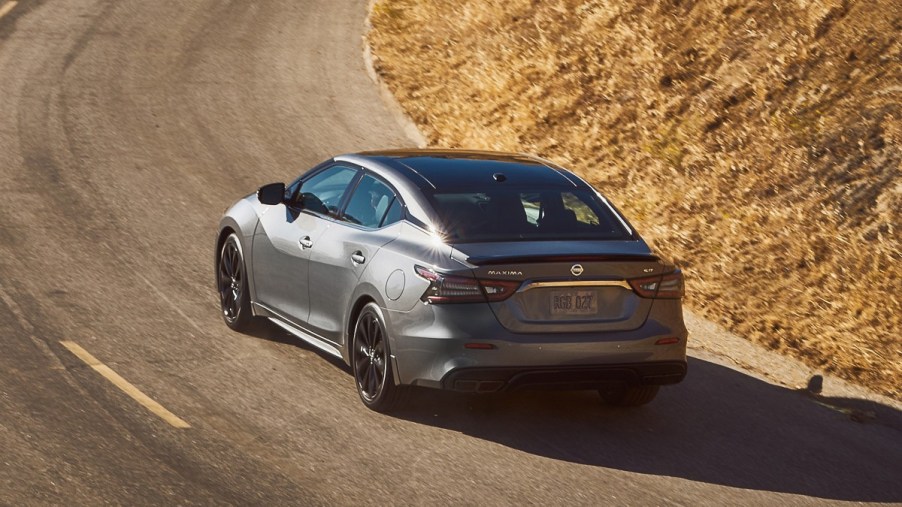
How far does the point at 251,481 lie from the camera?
7027 mm

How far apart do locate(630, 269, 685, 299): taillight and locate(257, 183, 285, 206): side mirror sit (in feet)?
10.1

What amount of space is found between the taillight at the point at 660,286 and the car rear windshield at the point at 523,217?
1.41 feet

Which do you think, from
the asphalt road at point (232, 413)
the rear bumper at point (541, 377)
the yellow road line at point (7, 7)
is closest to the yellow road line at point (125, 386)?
the asphalt road at point (232, 413)

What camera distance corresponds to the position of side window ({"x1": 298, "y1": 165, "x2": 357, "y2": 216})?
9492mm

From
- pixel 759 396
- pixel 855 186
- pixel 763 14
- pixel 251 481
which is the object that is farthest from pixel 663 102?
pixel 251 481

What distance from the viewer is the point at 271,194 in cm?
984

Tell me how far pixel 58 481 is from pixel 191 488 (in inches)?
27.3

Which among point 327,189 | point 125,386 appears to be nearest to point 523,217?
point 327,189

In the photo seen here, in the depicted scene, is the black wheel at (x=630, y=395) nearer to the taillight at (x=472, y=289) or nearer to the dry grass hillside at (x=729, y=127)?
the taillight at (x=472, y=289)

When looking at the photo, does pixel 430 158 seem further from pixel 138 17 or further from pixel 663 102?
pixel 138 17

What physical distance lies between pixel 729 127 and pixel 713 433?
21.9 ft

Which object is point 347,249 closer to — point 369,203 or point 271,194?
point 369,203

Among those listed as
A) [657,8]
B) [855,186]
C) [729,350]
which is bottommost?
[729,350]

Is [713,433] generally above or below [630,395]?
below
